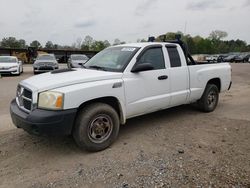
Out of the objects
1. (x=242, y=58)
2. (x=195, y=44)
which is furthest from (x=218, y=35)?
(x=242, y=58)

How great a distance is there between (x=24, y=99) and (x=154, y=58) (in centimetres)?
256

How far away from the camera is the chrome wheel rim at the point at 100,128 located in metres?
4.03

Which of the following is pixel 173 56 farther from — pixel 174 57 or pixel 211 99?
pixel 211 99

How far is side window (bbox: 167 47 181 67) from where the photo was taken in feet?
17.5

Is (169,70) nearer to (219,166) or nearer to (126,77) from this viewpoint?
(126,77)

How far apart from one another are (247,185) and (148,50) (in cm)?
295

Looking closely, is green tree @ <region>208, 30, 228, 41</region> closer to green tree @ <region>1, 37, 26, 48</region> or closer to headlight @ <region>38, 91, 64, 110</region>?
green tree @ <region>1, 37, 26, 48</region>

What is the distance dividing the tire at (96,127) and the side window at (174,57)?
6.19ft

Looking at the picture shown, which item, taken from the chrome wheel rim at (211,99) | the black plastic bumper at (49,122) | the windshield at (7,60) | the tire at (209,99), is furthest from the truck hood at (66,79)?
the windshield at (7,60)

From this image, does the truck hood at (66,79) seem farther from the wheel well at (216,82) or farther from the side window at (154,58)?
the wheel well at (216,82)

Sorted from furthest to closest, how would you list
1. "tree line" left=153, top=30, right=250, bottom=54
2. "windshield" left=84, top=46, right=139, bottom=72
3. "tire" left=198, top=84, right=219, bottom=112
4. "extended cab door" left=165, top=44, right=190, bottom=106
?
"tree line" left=153, top=30, right=250, bottom=54 → "tire" left=198, top=84, right=219, bottom=112 → "extended cab door" left=165, top=44, right=190, bottom=106 → "windshield" left=84, top=46, right=139, bottom=72

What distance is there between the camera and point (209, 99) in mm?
6422

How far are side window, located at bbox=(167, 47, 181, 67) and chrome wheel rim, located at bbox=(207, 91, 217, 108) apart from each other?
4.92ft

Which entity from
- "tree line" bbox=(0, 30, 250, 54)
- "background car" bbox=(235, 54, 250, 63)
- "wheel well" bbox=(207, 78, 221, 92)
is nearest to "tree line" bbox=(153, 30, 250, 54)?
"tree line" bbox=(0, 30, 250, 54)
